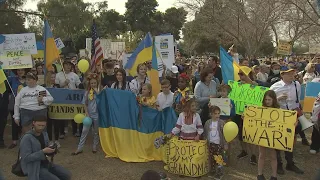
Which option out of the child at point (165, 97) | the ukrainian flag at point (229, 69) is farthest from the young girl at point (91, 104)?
the ukrainian flag at point (229, 69)

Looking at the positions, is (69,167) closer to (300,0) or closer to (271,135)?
(271,135)

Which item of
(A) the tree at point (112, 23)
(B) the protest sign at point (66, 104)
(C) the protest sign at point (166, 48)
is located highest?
(A) the tree at point (112, 23)

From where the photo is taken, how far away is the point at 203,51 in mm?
54969

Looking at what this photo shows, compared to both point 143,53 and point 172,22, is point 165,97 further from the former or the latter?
point 172,22

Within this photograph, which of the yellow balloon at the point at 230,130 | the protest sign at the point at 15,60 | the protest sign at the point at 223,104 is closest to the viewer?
the yellow balloon at the point at 230,130

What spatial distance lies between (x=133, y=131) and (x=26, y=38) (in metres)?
3.70

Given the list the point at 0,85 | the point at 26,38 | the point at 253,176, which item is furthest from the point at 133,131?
the point at 26,38

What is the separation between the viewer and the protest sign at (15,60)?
25.4ft

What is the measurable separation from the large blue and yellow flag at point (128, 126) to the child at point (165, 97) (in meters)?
0.10

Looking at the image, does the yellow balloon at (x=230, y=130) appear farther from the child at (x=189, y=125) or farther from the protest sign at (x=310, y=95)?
the protest sign at (x=310, y=95)

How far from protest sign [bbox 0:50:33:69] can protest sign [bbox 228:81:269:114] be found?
4.70 metres

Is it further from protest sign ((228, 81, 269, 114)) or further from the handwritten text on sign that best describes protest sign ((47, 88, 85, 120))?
the handwritten text on sign

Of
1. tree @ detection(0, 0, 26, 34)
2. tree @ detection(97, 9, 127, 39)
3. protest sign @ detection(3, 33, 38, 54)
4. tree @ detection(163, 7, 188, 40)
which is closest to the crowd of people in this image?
protest sign @ detection(3, 33, 38, 54)

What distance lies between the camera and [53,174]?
15.7ft
